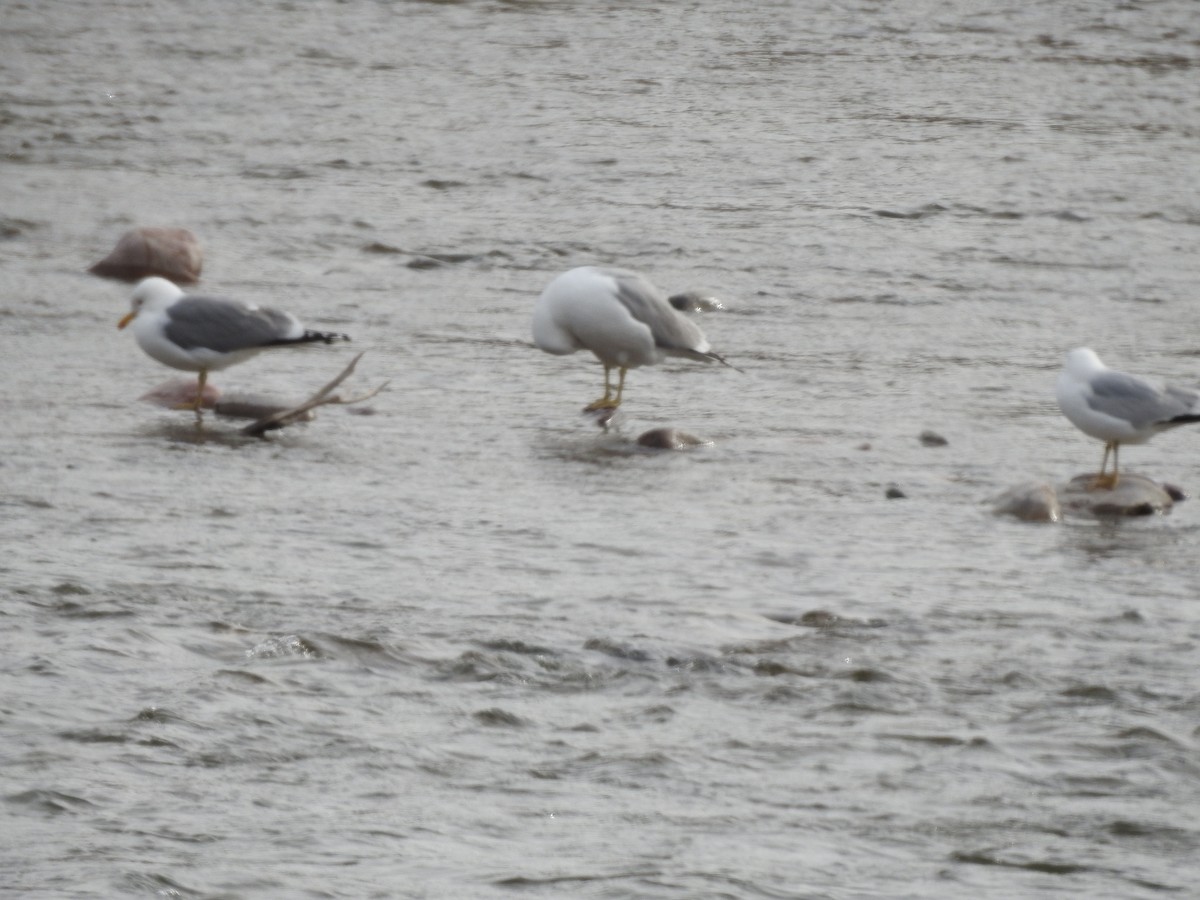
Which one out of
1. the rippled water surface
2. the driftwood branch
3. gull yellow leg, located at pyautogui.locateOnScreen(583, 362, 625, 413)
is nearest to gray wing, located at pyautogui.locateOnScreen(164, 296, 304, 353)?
the rippled water surface

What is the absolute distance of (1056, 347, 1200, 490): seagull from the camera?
7344 millimetres

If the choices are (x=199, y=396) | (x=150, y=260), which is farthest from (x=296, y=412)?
(x=150, y=260)

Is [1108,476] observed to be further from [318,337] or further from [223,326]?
[223,326]

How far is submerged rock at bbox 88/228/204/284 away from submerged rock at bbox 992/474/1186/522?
468cm

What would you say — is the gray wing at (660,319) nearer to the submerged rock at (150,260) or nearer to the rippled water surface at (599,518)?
the rippled water surface at (599,518)

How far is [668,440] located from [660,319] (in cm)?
84

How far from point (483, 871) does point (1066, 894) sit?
1.10 m

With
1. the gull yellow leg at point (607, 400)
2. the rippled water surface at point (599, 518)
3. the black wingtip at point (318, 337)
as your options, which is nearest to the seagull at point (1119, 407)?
the rippled water surface at point (599, 518)

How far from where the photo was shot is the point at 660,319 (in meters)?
8.56

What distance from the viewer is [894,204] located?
1234 centimetres

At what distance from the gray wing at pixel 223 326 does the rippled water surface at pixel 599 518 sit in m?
0.32

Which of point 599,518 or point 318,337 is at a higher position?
point 318,337

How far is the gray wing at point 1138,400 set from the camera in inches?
289

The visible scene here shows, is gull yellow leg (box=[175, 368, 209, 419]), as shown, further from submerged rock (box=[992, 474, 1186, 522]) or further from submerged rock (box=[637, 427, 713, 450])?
submerged rock (box=[992, 474, 1186, 522])
